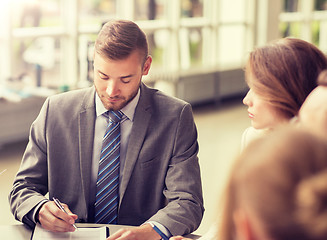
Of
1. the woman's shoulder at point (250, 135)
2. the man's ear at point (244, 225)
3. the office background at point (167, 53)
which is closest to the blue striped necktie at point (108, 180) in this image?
the woman's shoulder at point (250, 135)

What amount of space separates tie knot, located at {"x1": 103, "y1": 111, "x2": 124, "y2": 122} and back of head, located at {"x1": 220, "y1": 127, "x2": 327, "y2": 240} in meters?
1.29

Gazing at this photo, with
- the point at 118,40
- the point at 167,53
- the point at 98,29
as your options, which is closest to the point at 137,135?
the point at 118,40

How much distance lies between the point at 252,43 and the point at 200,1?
4.56 feet

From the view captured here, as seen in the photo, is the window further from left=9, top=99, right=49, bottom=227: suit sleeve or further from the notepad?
the notepad

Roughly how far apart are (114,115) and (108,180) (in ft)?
0.79

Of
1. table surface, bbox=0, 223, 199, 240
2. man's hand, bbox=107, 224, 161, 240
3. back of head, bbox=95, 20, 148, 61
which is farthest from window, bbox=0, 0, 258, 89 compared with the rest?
man's hand, bbox=107, 224, 161, 240

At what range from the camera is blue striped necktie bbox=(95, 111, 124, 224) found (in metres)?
1.91

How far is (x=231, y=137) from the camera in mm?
6566

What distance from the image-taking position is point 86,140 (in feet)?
6.40

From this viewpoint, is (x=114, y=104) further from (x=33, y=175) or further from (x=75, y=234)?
(x=75, y=234)

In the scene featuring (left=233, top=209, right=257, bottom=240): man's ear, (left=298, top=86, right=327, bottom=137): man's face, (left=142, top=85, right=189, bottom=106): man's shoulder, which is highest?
(left=298, top=86, right=327, bottom=137): man's face

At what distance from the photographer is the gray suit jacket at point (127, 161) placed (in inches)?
75.6

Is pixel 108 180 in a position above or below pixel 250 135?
below

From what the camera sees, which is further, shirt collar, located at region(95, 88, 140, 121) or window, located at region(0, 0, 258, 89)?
window, located at region(0, 0, 258, 89)
